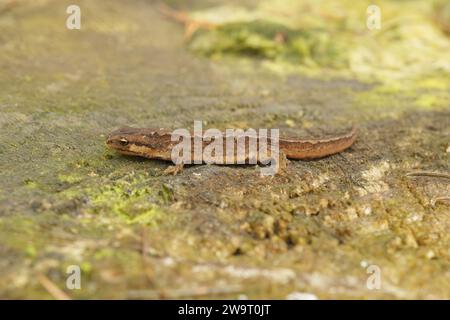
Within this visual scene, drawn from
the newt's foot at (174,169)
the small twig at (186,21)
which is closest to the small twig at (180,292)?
the newt's foot at (174,169)

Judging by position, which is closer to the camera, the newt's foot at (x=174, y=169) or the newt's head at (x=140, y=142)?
the newt's foot at (x=174, y=169)

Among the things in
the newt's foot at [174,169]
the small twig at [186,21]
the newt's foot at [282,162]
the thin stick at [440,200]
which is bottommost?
the thin stick at [440,200]

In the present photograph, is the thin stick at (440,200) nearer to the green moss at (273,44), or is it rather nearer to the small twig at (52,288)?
the small twig at (52,288)

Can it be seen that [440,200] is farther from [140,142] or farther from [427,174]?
[140,142]

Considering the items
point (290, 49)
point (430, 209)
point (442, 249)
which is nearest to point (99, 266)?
point (442, 249)

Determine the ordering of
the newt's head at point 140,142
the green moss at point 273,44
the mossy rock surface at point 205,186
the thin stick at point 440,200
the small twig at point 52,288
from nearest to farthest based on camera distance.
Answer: the small twig at point 52,288
the mossy rock surface at point 205,186
the thin stick at point 440,200
the newt's head at point 140,142
the green moss at point 273,44

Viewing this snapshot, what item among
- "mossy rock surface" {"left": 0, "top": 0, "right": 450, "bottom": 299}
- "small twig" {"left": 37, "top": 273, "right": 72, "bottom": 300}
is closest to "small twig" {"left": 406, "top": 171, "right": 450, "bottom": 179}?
"mossy rock surface" {"left": 0, "top": 0, "right": 450, "bottom": 299}

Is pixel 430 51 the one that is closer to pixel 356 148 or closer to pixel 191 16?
pixel 356 148

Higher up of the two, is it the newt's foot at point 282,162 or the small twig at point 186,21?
the small twig at point 186,21
